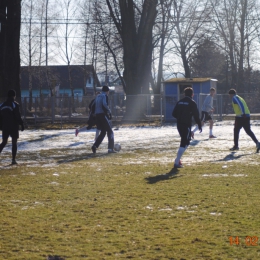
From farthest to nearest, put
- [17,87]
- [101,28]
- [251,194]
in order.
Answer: [101,28] → [17,87] → [251,194]

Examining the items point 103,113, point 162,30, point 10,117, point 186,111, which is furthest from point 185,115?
point 162,30

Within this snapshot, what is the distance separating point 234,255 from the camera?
19.1 ft

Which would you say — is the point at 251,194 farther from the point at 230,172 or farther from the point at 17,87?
the point at 17,87

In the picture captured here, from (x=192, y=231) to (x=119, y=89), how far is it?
→ 189 ft

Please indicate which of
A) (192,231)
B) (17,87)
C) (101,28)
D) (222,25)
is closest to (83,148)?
(192,231)

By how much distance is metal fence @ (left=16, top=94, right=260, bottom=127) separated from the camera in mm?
36812

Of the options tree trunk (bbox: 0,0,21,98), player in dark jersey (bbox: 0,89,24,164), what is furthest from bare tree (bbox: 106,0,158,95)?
player in dark jersey (bbox: 0,89,24,164)

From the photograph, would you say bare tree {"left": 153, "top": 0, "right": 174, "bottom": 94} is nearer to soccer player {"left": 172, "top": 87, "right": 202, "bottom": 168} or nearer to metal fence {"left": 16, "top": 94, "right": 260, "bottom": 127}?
metal fence {"left": 16, "top": 94, "right": 260, "bottom": 127}

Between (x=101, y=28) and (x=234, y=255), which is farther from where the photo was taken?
(x=101, y=28)

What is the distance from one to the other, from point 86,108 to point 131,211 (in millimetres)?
30168

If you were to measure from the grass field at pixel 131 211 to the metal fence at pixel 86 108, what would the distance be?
885 inches
